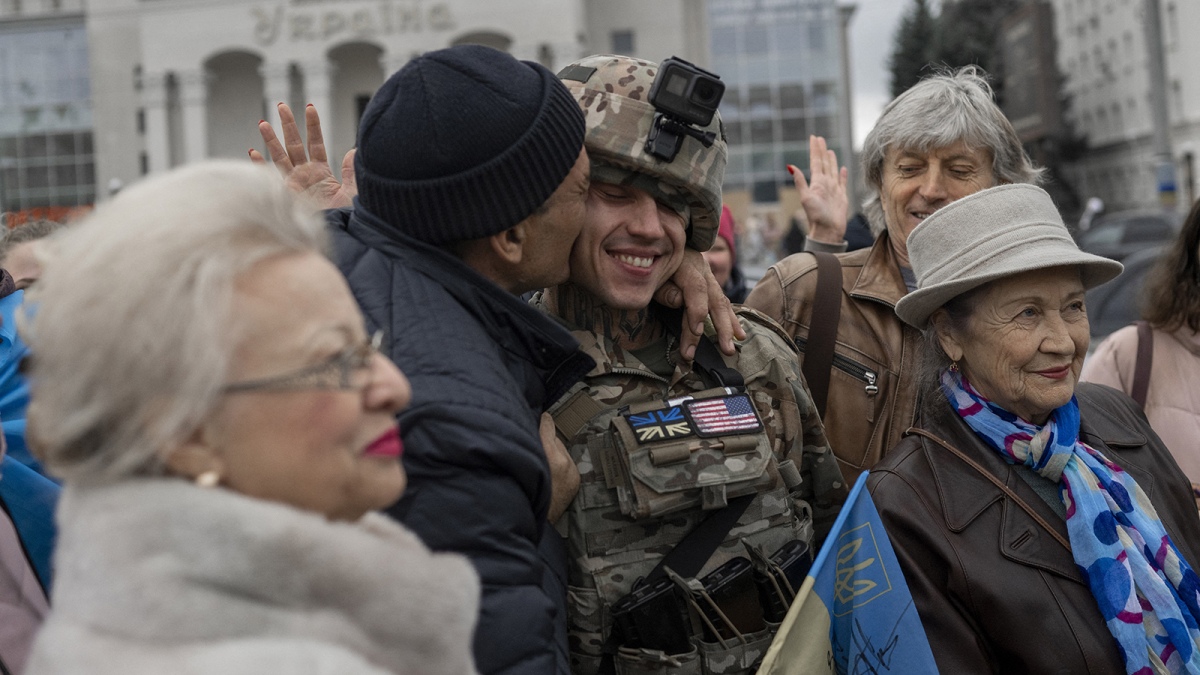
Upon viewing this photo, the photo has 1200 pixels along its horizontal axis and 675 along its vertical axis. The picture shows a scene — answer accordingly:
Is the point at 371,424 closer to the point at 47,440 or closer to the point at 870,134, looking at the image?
the point at 47,440

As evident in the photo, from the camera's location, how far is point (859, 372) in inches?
134

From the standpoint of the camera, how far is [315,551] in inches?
50.9

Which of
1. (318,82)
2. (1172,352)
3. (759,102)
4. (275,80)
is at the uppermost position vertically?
(275,80)

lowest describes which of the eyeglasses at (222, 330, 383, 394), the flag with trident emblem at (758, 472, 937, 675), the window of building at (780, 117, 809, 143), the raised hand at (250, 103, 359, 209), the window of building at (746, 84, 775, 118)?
the flag with trident emblem at (758, 472, 937, 675)

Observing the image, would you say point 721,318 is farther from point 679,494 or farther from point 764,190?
point 764,190

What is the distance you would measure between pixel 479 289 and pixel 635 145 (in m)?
0.67

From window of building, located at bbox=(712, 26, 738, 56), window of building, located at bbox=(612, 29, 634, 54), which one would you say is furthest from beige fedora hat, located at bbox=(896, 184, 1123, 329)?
window of building, located at bbox=(612, 29, 634, 54)

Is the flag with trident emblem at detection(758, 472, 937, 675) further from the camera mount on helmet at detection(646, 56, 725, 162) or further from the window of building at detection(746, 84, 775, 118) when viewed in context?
the window of building at detection(746, 84, 775, 118)

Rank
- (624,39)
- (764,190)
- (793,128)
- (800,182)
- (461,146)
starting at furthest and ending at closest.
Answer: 1. (624,39)
2. (764,190)
3. (793,128)
4. (800,182)
5. (461,146)

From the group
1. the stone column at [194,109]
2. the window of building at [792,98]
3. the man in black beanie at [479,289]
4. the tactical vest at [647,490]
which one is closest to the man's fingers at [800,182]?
the tactical vest at [647,490]

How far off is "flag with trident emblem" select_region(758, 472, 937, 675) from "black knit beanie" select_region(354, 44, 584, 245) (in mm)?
1018

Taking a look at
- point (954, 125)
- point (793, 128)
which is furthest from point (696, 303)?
point (793, 128)

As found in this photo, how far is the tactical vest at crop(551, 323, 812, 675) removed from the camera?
2516 millimetres

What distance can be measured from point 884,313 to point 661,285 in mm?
1053
